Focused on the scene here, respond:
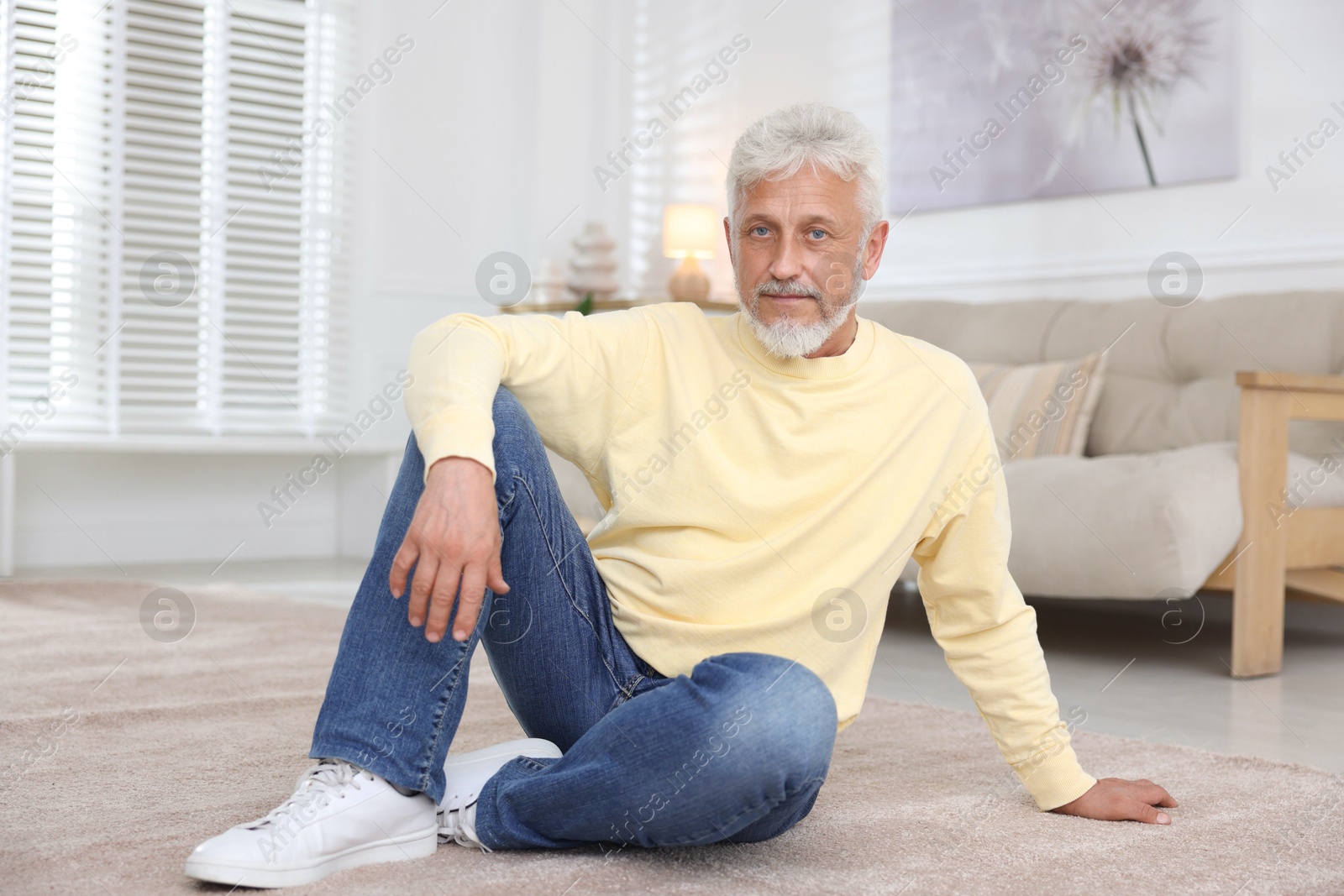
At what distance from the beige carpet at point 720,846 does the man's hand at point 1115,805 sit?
0.01 m

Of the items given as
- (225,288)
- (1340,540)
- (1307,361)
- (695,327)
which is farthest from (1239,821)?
(225,288)

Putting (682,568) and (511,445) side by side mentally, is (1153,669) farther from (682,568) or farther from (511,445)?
(511,445)

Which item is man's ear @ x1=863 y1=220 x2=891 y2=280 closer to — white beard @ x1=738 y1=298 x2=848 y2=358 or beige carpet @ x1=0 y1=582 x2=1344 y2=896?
white beard @ x1=738 y1=298 x2=848 y2=358

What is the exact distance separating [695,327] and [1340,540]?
72.6 inches

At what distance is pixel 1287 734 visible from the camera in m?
1.81

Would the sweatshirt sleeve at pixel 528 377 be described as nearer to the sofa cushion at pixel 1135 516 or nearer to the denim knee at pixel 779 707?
the denim knee at pixel 779 707

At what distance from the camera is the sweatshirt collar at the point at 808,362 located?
1214 millimetres

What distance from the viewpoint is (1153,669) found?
2.44m

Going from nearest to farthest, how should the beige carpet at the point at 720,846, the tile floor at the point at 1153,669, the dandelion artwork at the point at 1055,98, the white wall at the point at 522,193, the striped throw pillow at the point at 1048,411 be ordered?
the beige carpet at the point at 720,846 < the tile floor at the point at 1153,669 < the striped throw pillow at the point at 1048,411 < the dandelion artwork at the point at 1055,98 < the white wall at the point at 522,193

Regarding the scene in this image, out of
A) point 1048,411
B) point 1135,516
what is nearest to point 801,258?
point 1135,516

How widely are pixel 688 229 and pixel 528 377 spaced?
3103 millimetres

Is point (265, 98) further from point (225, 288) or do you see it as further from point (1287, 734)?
point (1287, 734)

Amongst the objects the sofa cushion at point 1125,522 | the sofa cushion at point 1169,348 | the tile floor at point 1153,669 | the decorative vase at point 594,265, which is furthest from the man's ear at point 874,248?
the decorative vase at point 594,265

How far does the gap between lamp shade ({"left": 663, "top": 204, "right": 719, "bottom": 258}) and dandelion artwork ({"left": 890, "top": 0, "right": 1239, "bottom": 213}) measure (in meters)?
0.65
